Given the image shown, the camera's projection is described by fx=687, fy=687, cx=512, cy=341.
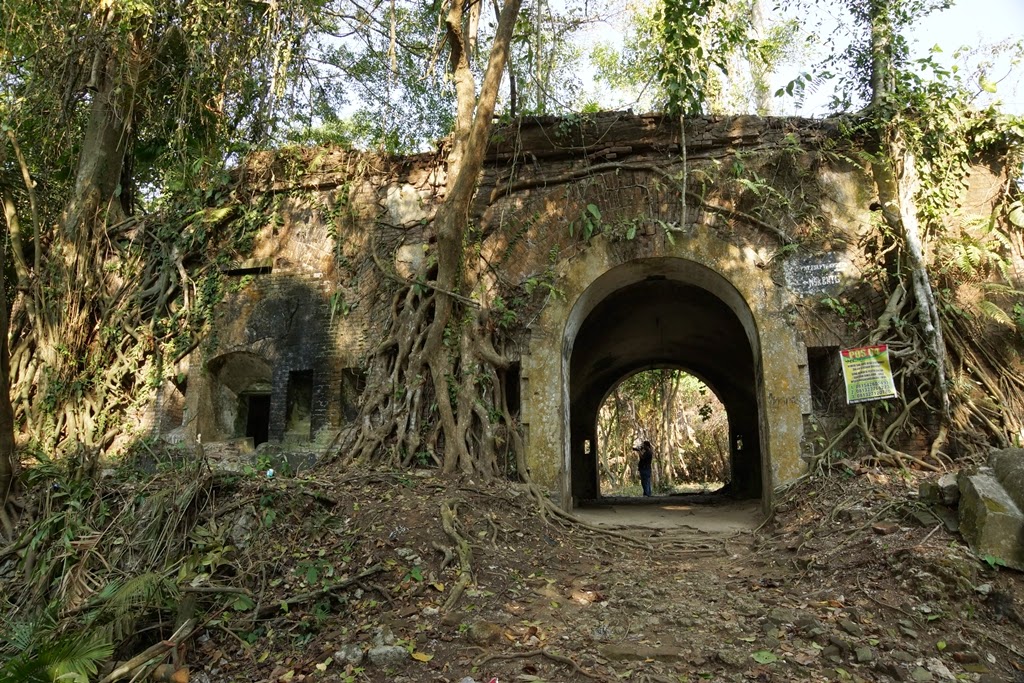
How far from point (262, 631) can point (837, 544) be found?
4.29 metres

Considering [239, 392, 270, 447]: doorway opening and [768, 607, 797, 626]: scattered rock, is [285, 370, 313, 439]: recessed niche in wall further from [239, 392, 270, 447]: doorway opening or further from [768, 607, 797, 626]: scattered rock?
[768, 607, 797, 626]: scattered rock

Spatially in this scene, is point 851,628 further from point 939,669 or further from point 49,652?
point 49,652

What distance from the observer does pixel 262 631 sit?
14.4ft

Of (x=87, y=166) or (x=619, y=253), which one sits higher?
(x=87, y=166)

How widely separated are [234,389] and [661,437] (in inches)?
563

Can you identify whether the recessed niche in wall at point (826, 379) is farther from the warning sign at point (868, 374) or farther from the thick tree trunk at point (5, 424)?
the thick tree trunk at point (5, 424)

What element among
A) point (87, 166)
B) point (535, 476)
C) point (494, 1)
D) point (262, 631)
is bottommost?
point (262, 631)

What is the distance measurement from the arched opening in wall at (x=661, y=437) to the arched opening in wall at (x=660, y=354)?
6.21 metres

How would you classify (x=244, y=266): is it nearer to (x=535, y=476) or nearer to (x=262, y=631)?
(x=535, y=476)

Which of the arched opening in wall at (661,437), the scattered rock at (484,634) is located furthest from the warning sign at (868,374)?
the arched opening in wall at (661,437)

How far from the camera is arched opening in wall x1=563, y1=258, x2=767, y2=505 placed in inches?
406

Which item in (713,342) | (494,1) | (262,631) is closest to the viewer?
(262,631)

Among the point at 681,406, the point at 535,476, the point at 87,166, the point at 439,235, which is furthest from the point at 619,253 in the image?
the point at 681,406

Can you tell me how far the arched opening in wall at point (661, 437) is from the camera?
1992 centimetres
